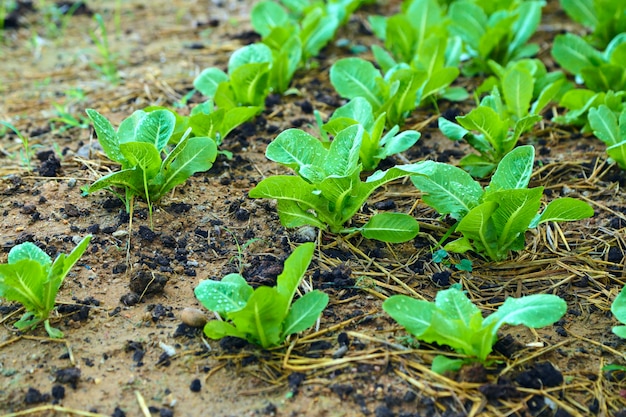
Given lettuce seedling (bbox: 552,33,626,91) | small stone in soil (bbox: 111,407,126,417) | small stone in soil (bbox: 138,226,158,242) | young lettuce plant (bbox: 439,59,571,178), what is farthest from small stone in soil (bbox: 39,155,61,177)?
lettuce seedling (bbox: 552,33,626,91)

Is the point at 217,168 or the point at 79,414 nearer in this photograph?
the point at 79,414

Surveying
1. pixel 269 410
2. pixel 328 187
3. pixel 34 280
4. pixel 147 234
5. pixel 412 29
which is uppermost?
pixel 412 29

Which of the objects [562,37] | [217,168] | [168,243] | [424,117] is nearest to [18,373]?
[168,243]

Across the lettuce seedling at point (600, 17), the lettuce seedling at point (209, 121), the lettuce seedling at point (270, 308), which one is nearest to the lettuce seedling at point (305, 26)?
the lettuce seedling at point (209, 121)

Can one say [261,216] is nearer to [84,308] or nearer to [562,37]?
[84,308]

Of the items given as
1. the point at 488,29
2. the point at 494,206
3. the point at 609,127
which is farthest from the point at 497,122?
the point at 488,29

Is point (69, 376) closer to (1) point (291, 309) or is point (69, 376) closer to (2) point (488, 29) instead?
(1) point (291, 309)
